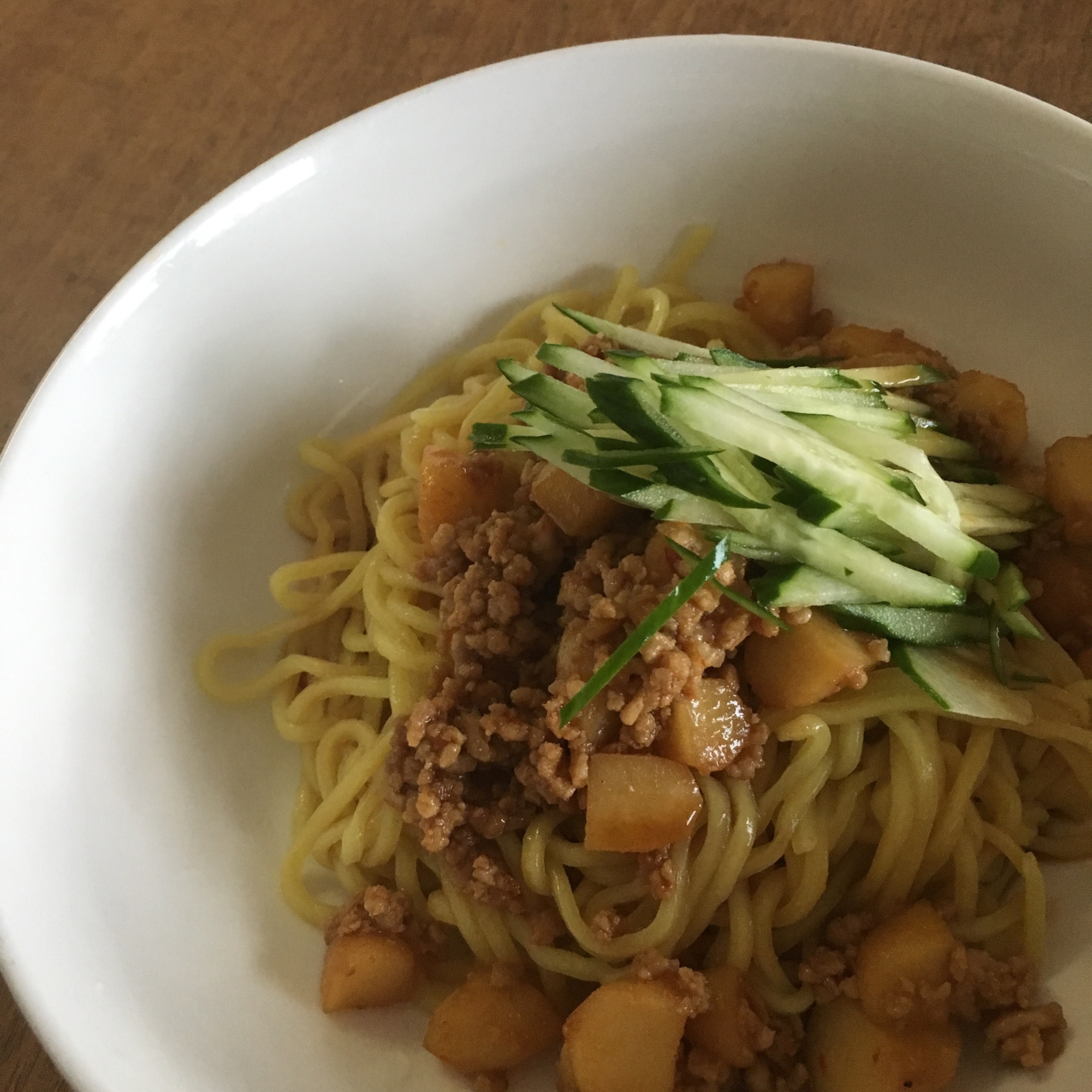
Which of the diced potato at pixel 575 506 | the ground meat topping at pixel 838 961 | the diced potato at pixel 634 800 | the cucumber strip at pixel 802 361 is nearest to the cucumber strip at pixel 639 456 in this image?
the diced potato at pixel 575 506

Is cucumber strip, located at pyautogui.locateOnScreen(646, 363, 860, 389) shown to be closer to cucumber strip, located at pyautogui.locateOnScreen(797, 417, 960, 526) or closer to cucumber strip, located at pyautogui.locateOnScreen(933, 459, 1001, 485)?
cucumber strip, located at pyautogui.locateOnScreen(797, 417, 960, 526)

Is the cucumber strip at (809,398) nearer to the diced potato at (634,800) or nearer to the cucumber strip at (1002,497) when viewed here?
the cucumber strip at (1002,497)

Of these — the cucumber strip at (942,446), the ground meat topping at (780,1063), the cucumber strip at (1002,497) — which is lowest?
the ground meat topping at (780,1063)

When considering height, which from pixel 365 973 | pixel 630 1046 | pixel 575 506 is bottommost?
pixel 365 973

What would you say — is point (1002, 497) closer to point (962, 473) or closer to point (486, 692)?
point (962, 473)

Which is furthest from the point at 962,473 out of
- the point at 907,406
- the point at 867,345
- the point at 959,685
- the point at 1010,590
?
the point at 959,685
